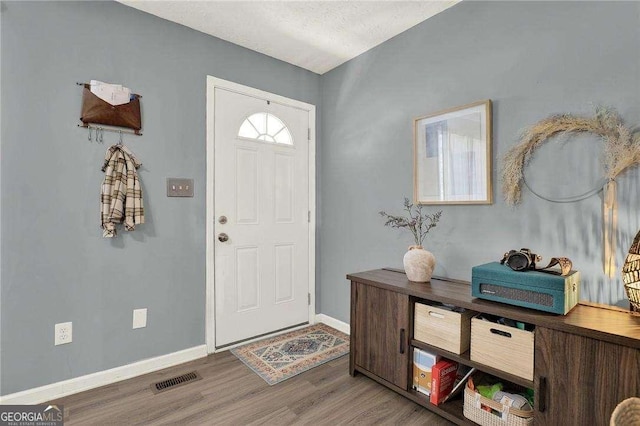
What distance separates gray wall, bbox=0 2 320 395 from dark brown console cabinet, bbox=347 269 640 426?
1586mm

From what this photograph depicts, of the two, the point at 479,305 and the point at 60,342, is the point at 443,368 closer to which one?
the point at 479,305

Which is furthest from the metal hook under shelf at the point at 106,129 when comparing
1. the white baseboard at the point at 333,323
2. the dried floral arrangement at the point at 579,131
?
the dried floral arrangement at the point at 579,131

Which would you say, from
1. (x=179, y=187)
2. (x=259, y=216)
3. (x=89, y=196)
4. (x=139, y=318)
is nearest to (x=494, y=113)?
(x=259, y=216)

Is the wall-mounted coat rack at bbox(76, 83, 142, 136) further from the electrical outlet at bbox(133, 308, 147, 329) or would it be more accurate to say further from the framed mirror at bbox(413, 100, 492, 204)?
the framed mirror at bbox(413, 100, 492, 204)

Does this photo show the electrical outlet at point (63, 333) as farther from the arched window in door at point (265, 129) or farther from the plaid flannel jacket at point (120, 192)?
the arched window in door at point (265, 129)

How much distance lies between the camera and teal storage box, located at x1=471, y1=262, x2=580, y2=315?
52.9 inches

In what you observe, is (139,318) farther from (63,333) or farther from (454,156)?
(454,156)

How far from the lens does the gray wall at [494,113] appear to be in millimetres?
1560

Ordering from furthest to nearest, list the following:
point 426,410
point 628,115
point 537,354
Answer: point 426,410
point 628,115
point 537,354

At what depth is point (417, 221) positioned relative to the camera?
2.34 metres

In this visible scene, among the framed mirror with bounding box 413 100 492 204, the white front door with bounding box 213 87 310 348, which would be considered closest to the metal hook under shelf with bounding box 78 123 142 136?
the white front door with bounding box 213 87 310 348

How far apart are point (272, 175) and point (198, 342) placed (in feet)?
4.92

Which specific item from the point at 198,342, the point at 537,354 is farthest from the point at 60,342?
the point at 537,354

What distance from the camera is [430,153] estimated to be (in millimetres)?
2260
